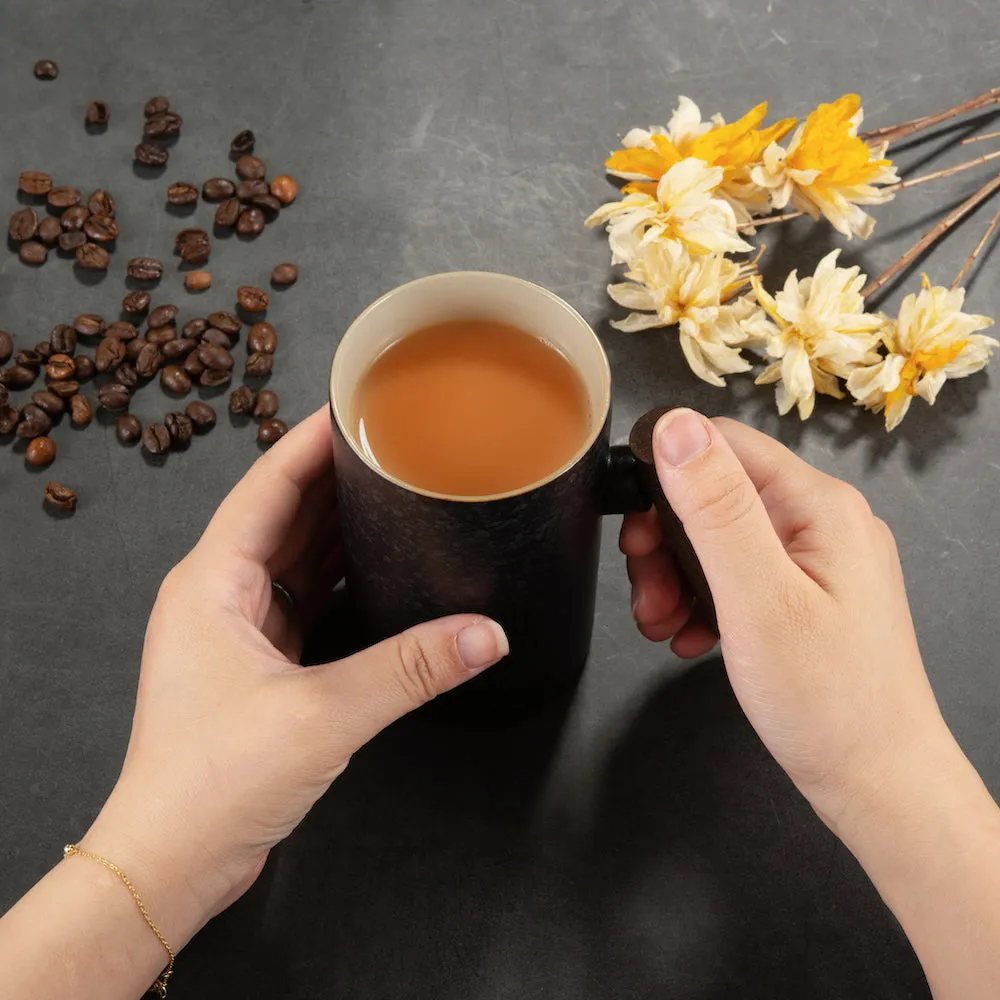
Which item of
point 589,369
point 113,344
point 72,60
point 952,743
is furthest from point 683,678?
point 72,60

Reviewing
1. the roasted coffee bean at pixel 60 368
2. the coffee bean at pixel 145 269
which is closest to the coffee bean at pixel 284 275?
the coffee bean at pixel 145 269

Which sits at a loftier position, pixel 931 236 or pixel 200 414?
pixel 931 236

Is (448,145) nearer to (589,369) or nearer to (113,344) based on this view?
(113,344)

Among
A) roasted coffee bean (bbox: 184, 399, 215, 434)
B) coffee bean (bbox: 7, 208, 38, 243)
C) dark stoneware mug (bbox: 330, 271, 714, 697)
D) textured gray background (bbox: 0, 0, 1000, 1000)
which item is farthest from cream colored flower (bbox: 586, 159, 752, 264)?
coffee bean (bbox: 7, 208, 38, 243)

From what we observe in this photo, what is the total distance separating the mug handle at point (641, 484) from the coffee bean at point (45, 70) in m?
1.05

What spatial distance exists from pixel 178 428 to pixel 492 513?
61cm

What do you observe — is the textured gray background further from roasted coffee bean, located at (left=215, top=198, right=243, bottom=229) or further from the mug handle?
the mug handle

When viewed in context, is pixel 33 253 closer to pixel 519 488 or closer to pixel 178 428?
pixel 178 428

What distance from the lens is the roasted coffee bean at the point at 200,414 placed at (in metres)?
1.25

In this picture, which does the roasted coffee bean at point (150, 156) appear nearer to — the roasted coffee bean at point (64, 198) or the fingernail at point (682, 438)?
the roasted coffee bean at point (64, 198)

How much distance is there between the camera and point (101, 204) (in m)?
1.38

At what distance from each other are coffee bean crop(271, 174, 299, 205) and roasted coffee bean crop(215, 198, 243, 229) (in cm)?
5

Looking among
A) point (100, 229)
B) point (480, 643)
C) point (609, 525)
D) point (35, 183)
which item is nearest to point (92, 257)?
point (100, 229)

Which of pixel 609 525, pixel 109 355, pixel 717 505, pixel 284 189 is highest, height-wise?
pixel 717 505
